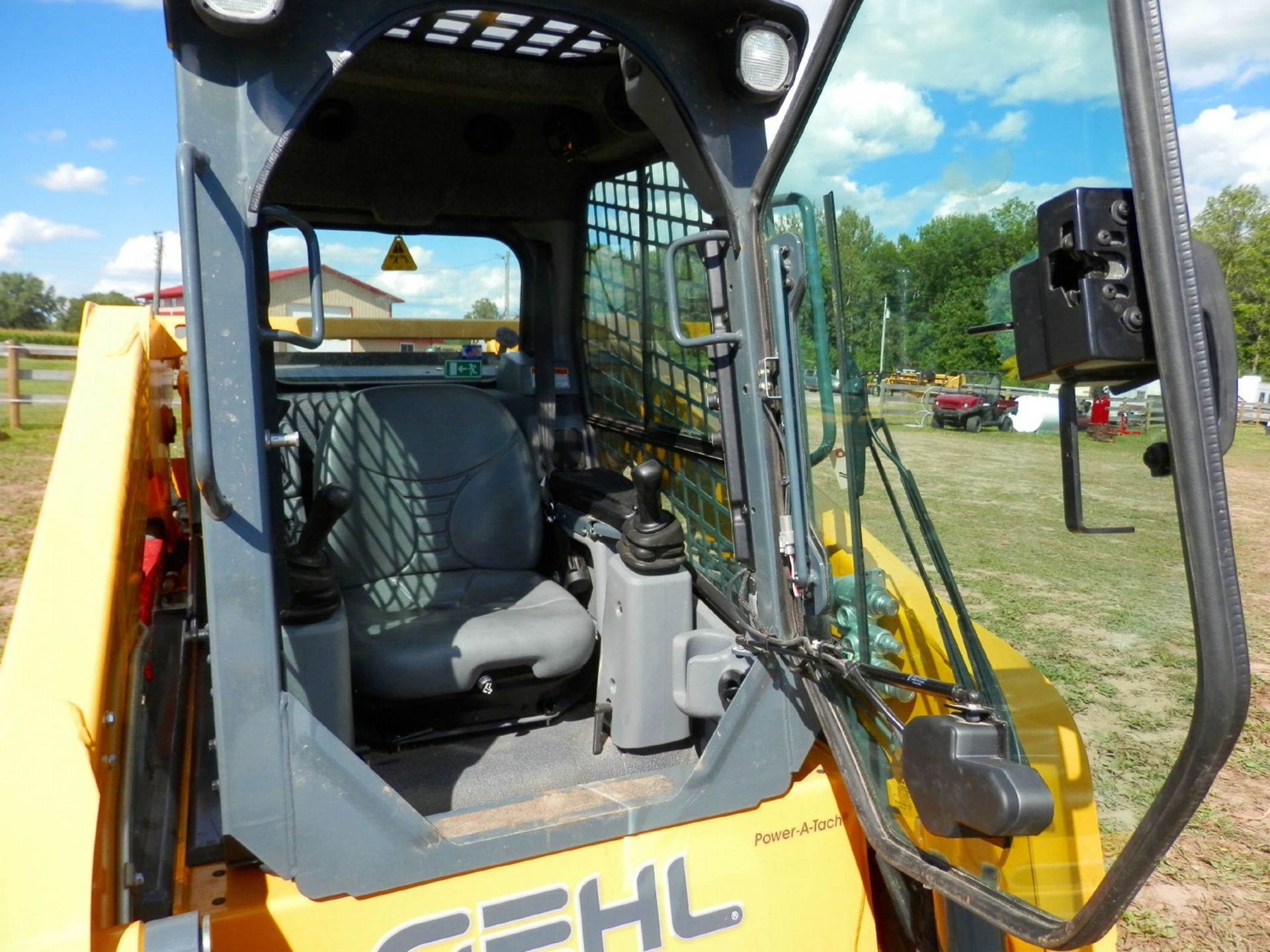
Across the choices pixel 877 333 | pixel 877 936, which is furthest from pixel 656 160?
pixel 877 936

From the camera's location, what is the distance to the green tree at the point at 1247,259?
1.97 meters

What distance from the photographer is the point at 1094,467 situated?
3.94 feet

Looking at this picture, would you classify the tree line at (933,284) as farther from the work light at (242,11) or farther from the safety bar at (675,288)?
the work light at (242,11)

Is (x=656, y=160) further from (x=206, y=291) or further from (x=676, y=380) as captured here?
(x=206, y=291)

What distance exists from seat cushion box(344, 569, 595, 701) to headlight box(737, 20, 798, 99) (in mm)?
1433

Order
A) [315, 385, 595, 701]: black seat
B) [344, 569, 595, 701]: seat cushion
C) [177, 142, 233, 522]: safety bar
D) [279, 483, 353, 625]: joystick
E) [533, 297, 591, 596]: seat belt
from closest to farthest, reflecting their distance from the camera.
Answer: [177, 142, 233, 522]: safety bar
[279, 483, 353, 625]: joystick
[344, 569, 595, 701]: seat cushion
[315, 385, 595, 701]: black seat
[533, 297, 591, 596]: seat belt

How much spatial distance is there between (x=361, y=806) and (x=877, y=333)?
122 centimetres

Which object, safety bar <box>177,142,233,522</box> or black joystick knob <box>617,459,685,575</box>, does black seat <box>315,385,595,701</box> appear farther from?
safety bar <box>177,142,233,522</box>

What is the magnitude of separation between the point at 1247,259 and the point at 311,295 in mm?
3519

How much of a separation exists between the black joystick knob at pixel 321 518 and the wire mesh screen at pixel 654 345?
92 cm

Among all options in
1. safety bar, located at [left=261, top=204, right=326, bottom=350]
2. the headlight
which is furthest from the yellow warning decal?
the headlight

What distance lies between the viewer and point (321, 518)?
1976 mm

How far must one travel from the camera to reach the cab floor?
2.29 m

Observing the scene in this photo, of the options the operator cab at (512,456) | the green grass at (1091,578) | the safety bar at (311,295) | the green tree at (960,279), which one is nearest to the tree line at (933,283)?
the green tree at (960,279)
